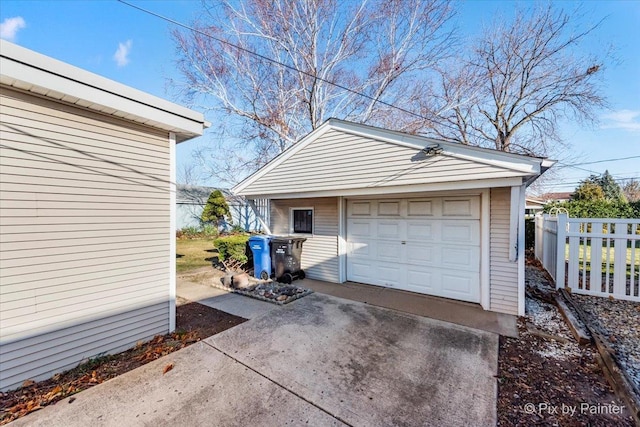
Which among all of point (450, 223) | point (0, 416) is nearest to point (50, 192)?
point (0, 416)

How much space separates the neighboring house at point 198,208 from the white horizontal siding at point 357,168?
11.0m

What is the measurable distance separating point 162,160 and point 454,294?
5843 mm

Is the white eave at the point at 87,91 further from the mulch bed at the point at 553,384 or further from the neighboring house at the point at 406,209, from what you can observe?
the mulch bed at the point at 553,384

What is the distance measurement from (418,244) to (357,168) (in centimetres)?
214

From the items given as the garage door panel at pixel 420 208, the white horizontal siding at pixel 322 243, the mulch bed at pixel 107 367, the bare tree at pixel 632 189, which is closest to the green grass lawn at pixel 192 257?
the white horizontal siding at pixel 322 243

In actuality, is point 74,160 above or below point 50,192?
above

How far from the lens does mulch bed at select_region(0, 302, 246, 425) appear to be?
2438mm

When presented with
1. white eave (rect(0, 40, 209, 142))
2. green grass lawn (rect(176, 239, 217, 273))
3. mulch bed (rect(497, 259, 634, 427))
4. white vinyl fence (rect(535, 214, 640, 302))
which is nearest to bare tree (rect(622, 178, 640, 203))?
white vinyl fence (rect(535, 214, 640, 302))

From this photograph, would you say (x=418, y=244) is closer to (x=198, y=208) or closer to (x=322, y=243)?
(x=322, y=243)

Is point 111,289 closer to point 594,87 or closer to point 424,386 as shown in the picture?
point 424,386

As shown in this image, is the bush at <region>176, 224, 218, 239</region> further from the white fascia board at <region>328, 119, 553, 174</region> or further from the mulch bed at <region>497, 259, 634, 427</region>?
the mulch bed at <region>497, 259, 634, 427</region>

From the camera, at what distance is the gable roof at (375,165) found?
4227 mm

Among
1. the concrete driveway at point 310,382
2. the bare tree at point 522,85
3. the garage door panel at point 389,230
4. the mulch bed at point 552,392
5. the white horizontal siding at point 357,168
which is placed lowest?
the concrete driveway at point 310,382

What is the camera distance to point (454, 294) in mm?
5273
